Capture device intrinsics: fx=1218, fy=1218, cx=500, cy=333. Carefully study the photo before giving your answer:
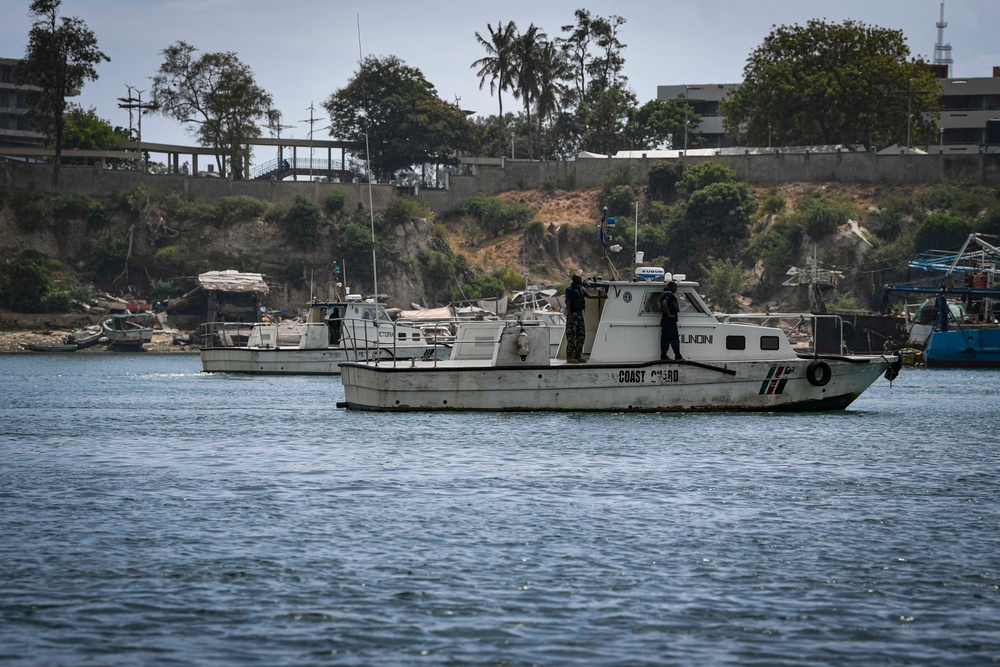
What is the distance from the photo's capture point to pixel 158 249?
89125 mm

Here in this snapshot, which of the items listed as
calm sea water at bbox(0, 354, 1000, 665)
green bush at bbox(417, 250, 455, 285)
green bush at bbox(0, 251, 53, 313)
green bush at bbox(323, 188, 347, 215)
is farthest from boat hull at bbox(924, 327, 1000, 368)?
green bush at bbox(0, 251, 53, 313)

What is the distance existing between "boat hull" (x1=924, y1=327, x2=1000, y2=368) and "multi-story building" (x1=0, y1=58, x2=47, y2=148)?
87.6 meters

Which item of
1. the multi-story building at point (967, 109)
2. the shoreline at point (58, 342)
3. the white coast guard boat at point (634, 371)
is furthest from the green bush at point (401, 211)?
the white coast guard boat at point (634, 371)

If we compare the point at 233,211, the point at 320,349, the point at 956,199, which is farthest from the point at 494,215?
the point at 320,349

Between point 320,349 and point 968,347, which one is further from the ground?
point 320,349

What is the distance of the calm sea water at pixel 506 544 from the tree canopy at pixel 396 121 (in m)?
76.0

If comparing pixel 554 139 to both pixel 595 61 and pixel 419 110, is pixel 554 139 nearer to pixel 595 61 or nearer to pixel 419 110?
pixel 595 61

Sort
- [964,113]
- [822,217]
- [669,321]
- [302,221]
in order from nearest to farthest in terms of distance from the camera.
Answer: [669,321] → [822,217] → [302,221] → [964,113]

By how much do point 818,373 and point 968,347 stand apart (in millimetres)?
37377

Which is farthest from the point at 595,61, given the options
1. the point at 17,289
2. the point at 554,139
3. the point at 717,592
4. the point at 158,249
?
the point at 717,592

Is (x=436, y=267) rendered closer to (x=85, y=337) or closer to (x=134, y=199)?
(x=134, y=199)

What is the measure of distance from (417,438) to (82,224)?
236 ft

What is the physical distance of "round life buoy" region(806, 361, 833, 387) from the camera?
1091 inches

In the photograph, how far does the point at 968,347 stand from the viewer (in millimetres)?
61438
